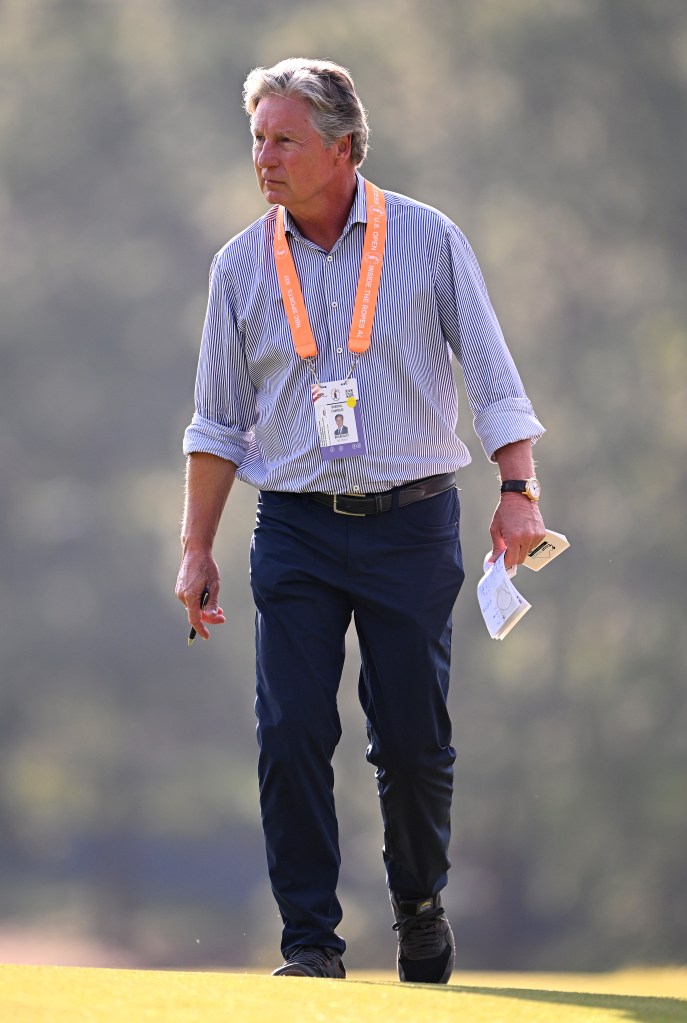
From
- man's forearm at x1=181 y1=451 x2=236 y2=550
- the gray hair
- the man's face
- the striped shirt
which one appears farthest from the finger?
the gray hair

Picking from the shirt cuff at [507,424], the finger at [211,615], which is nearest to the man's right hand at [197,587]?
the finger at [211,615]

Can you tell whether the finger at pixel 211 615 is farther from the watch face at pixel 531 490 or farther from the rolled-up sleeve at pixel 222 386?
the watch face at pixel 531 490

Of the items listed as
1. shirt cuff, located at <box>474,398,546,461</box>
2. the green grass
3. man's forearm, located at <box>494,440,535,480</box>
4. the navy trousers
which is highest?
shirt cuff, located at <box>474,398,546,461</box>

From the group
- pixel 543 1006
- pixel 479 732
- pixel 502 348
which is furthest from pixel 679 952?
pixel 543 1006

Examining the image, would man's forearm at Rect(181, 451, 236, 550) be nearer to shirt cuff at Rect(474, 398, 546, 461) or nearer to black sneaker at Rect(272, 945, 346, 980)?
shirt cuff at Rect(474, 398, 546, 461)

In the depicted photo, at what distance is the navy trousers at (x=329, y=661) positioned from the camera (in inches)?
108

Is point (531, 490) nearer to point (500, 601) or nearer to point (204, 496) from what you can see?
point (500, 601)

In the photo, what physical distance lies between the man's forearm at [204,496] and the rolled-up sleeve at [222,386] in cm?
2

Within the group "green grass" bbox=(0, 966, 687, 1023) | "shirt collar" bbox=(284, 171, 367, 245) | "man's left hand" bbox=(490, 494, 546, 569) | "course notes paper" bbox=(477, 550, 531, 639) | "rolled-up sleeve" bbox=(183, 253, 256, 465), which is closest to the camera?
"green grass" bbox=(0, 966, 687, 1023)

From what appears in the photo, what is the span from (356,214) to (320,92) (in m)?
0.21

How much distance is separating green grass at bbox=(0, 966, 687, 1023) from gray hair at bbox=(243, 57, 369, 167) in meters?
1.38

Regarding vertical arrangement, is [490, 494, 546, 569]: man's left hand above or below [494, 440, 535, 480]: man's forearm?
below

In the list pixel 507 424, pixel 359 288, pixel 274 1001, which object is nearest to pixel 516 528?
pixel 507 424

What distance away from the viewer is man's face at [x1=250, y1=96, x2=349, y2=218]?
2.74 meters
